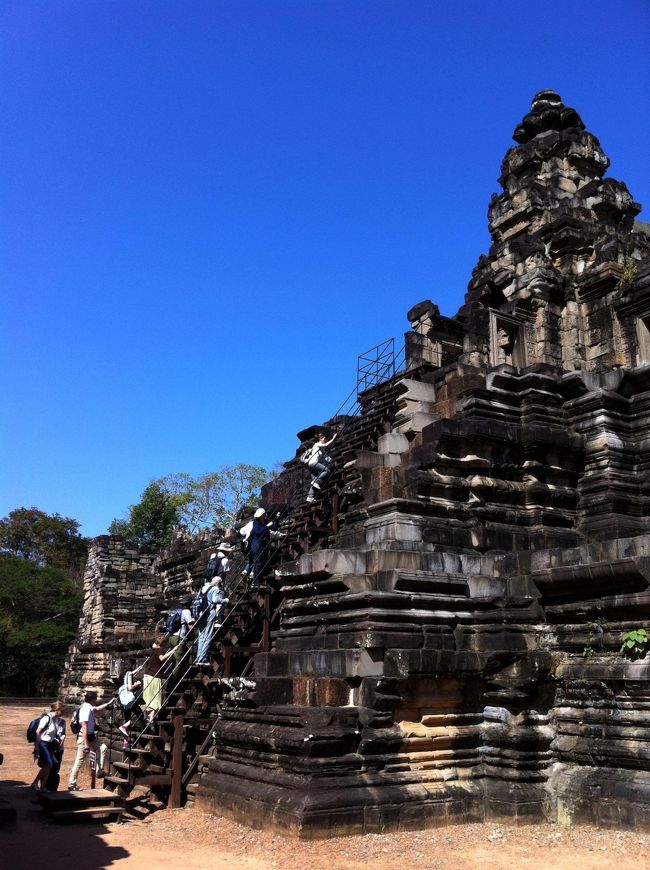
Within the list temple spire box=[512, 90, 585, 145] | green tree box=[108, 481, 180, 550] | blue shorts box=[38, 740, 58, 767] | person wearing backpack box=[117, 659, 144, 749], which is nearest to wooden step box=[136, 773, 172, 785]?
person wearing backpack box=[117, 659, 144, 749]

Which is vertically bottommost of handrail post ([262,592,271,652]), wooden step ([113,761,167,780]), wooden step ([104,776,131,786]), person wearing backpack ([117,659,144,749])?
wooden step ([104,776,131,786])

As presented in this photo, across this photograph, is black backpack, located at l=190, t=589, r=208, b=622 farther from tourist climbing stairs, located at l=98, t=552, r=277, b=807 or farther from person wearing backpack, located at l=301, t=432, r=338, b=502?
person wearing backpack, located at l=301, t=432, r=338, b=502

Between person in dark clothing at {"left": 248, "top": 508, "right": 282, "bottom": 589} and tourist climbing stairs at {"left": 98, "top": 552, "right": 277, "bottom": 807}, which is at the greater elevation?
person in dark clothing at {"left": 248, "top": 508, "right": 282, "bottom": 589}

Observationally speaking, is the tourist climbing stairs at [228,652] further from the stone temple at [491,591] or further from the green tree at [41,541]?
the green tree at [41,541]

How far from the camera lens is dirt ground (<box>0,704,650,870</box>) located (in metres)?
7.30

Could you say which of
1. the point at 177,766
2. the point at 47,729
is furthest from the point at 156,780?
the point at 47,729

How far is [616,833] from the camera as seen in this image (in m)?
7.86

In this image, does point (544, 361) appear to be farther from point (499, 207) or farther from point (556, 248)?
point (499, 207)

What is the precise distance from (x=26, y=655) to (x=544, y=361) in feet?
108

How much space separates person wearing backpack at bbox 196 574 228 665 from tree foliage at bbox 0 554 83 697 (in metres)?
28.6

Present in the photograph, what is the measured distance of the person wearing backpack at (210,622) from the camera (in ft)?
40.2

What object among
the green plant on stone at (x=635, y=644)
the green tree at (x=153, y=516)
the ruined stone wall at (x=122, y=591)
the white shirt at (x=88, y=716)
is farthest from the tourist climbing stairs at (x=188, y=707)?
the green tree at (x=153, y=516)

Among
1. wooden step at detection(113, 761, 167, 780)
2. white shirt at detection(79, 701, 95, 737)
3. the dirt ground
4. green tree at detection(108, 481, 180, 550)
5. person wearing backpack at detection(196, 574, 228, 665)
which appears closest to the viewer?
the dirt ground

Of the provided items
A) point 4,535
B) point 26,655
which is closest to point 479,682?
point 26,655
